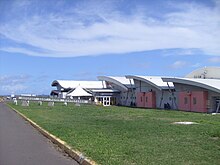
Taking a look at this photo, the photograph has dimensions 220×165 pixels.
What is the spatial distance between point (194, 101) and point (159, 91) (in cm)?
1069

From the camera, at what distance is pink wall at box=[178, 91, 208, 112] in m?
40.2

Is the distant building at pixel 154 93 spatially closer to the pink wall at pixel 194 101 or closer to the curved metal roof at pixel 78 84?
the pink wall at pixel 194 101

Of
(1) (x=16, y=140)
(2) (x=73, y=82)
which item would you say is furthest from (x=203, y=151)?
(2) (x=73, y=82)

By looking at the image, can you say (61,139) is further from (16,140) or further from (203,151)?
(203,151)

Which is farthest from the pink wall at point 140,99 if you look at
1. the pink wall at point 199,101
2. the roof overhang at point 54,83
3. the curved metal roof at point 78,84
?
the roof overhang at point 54,83

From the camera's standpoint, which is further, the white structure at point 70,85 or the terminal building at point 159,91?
the white structure at point 70,85

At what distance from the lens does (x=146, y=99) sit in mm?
55062

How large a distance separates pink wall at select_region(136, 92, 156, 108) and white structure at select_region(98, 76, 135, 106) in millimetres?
3360

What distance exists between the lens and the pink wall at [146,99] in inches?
2096

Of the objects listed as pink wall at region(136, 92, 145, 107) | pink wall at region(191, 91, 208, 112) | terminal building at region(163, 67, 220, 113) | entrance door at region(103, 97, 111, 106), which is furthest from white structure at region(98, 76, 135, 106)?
pink wall at region(191, 91, 208, 112)

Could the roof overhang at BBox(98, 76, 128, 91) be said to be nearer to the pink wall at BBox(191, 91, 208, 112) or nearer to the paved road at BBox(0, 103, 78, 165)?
the pink wall at BBox(191, 91, 208, 112)

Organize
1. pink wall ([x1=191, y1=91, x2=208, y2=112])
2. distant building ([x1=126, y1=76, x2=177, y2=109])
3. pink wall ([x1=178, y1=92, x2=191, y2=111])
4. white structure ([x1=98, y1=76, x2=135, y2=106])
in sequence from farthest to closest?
1. white structure ([x1=98, y1=76, x2=135, y2=106])
2. distant building ([x1=126, y1=76, x2=177, y2=109])
3. pink wall ([x1=178, y1=92, x2=191, y2=111])
4. pink wall ([x1=191, y1=91, x2=208, y2=112])

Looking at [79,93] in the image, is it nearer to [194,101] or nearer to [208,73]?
[208,73]

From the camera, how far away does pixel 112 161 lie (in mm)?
8414
